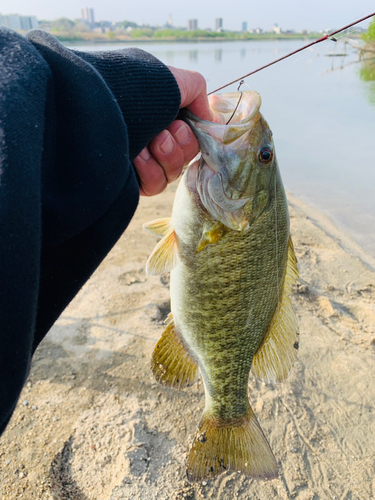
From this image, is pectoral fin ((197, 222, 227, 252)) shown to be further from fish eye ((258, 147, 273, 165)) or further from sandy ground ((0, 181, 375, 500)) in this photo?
sandy ground ((0, 181, 375, 500))

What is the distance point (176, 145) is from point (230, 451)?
1.79 metres

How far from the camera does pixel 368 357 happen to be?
385 cm

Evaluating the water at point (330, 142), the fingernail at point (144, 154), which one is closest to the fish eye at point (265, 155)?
the fingernail at point (144, 154)

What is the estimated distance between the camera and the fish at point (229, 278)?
1774mm

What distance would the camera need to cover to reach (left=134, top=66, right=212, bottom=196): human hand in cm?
174

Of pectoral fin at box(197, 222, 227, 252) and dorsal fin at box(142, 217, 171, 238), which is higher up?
pectoral fin at box(197, 222, 227, 252)

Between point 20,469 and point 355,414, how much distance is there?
112 inches

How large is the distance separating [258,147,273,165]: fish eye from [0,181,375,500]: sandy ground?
7.81 ft

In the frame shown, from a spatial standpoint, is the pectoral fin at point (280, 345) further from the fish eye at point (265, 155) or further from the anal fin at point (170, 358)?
the fish eye at point (265, 155)

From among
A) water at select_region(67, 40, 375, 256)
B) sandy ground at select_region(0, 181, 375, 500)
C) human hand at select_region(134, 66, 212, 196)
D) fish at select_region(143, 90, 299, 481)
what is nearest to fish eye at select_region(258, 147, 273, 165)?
fish at select_region(143, 90, 299, 481)

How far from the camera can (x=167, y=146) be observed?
1.76 metres

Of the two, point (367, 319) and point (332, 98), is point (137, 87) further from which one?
point (332, 98)

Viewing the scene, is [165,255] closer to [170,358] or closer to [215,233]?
[215,233]

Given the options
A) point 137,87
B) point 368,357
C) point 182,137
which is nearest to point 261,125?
point 182,137
